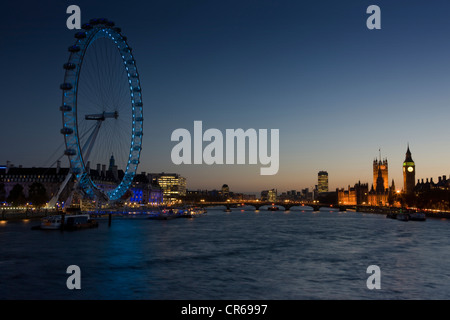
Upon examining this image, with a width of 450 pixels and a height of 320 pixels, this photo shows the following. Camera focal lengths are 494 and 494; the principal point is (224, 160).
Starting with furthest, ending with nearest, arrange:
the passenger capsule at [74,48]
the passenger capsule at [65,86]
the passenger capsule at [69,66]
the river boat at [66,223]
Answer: the passenger capsule at [65,86], the passenger capsule at [69,66], the river boat at [66,223], the passenger capsule at [74,48]

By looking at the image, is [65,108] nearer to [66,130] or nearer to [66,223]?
[66,130]

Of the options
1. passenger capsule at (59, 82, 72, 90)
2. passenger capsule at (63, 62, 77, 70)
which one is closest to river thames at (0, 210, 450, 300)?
passenger capsule at (59, 82, 72, 90)

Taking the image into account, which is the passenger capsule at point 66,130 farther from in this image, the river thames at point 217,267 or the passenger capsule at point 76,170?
the river thames at point 217,267

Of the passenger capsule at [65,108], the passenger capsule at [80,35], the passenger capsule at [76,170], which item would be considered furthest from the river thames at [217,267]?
the passenger capsule at [80,35]

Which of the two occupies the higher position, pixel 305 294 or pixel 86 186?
pixel 86 186

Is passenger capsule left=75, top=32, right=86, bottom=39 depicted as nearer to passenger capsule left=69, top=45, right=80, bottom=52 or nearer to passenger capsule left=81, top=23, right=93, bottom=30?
passenger capsule left=81, top=23, right=93, bottom=30

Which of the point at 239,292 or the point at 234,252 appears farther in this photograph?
the point at 234,252
